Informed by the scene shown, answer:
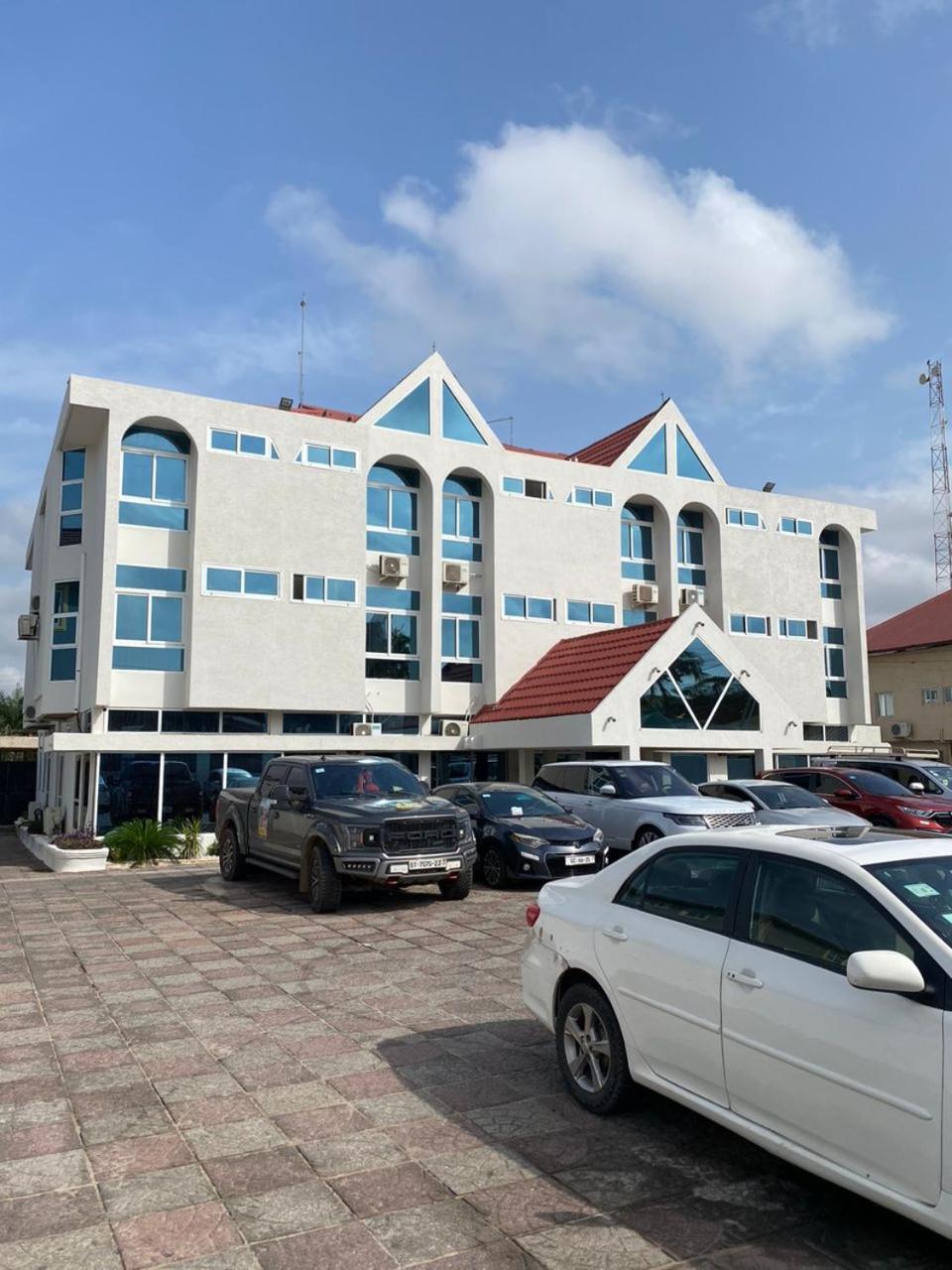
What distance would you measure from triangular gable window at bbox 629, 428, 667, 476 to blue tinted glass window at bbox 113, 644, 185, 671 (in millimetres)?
15043

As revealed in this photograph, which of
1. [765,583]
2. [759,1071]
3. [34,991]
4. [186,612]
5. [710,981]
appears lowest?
[34,991]

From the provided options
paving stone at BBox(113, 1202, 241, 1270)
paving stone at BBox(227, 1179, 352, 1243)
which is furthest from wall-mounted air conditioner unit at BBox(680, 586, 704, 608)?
paving stone at BBox(113, 1202, 241, 1270)

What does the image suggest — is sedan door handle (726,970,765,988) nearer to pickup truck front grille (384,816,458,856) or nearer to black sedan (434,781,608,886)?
pickup truck front grille (384,816,458,856)

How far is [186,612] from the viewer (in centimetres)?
2367

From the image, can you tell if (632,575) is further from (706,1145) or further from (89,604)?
(706,1145)

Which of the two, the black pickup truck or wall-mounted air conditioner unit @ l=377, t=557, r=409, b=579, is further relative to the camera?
wall-mounted air conditioner unit @ l=377, t=557, r=409, b=579

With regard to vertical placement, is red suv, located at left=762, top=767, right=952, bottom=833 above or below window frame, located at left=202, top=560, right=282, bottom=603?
below

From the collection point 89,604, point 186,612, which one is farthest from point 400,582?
point 89,604

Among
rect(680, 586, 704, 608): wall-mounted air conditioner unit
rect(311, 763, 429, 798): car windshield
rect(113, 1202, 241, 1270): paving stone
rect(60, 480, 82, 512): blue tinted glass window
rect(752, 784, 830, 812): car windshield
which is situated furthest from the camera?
rect(680, 586, 704, 608): wall-mounted air conditioner unit

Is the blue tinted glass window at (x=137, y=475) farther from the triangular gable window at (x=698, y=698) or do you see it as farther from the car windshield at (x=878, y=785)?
the car windshield at (x=878, y=785)

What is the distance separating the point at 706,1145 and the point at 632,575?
26695mm

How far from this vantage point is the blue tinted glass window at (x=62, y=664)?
24844mm

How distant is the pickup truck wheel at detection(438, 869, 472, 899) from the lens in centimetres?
1282

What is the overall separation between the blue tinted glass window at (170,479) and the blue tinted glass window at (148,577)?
5.88ft
